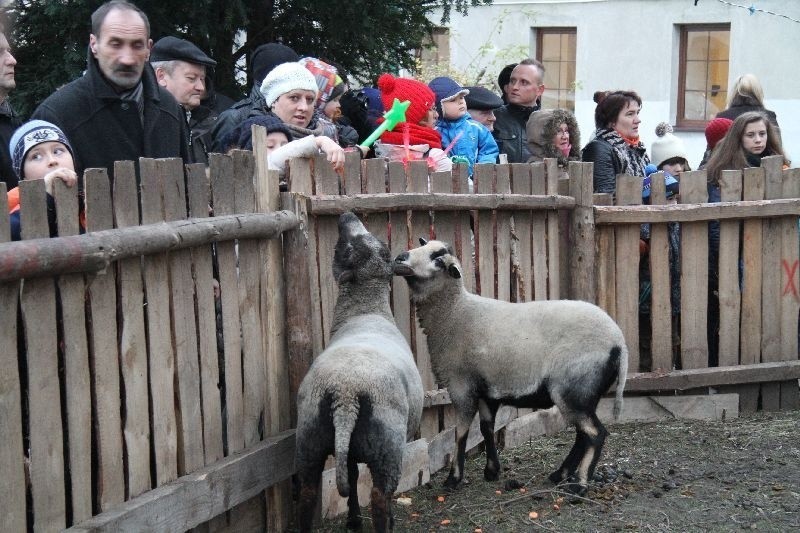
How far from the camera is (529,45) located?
837 inches

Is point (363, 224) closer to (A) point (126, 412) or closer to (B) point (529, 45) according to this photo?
(A) point (126, 412)

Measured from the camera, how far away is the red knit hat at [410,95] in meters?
7.18

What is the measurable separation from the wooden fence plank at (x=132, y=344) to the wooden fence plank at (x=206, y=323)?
39cm

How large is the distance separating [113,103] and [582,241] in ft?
11.2

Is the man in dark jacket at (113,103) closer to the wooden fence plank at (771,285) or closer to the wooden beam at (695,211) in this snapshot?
the wooden beam at (695,211)

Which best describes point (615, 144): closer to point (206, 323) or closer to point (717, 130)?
point (717, 130)

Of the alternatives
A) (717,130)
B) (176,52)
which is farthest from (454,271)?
(717,130)

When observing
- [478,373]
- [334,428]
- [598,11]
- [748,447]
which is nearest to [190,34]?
[478,373]

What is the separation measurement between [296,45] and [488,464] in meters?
3.96

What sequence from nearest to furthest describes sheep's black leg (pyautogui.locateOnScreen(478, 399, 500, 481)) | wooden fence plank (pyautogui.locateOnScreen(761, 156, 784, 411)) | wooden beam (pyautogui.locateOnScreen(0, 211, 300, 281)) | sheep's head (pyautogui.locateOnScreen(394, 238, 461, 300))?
wooden beam (pyautogui.locateOnScreen(0, 211, 300, 281)), sheep's head (pyautogui.locateOnScreen(394, 238, 461, 300)), sheep's black leg (pyautogui.locateOnScreen(478, 399, 500, 481)), wooden fence plank (pyautogui.locateOnScreen(761, 156, 784, 411))

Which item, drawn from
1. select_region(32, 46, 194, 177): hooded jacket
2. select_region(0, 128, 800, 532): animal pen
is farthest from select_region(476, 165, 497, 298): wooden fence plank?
select_region(32, 46, 194, 177): hooded jacket

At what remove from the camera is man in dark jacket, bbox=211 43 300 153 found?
6.19 meters

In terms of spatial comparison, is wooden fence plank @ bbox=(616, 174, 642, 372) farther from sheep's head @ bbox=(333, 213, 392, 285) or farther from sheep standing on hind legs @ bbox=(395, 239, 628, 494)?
sheep's head @ bbox=(333, 213, 392, 285)

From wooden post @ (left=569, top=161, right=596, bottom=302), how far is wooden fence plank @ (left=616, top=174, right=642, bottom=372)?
0.34 meters
